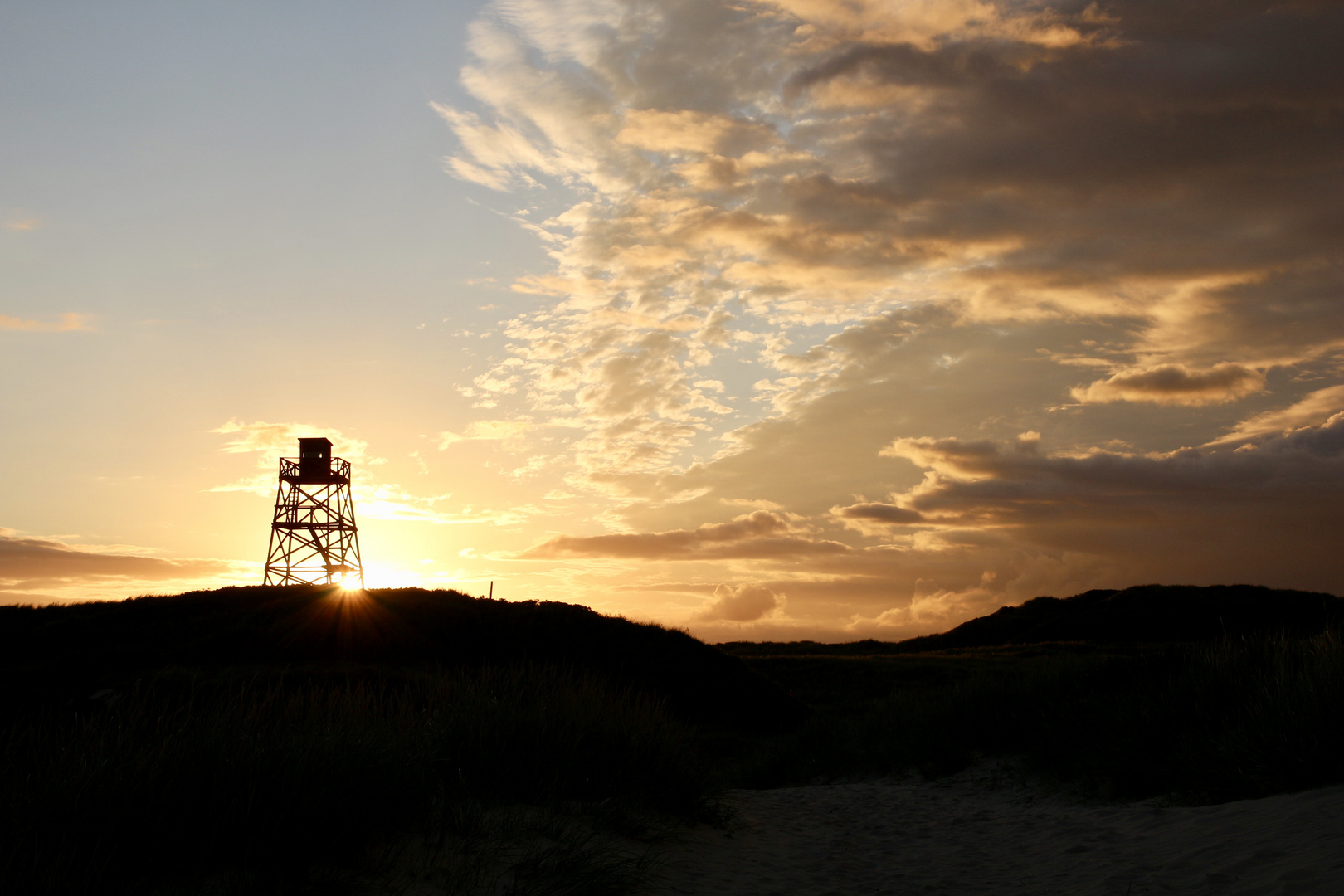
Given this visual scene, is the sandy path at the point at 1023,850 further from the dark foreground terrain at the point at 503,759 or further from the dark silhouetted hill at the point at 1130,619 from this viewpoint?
the dark silhouetted hill at the point at 1130,619

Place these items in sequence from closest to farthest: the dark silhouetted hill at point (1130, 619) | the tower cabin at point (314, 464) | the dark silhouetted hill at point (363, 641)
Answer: the dark silhouetted hill at point (363, 641) < the tower cabin at point (314, 464) < the dark silhouetted hill at point (1130, 619)

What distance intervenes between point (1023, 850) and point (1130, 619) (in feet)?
166

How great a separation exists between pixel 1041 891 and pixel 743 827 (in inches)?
137

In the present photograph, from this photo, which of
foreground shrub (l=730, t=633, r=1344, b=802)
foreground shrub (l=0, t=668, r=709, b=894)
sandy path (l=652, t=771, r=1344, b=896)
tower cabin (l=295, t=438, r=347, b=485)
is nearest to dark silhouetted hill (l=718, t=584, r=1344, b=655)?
tower cabin (l=295, t=438, r=347, b=485)

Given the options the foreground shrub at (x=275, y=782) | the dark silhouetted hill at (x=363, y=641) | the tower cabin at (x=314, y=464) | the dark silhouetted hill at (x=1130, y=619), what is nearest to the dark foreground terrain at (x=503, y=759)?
the foreground shrub at (x=275, y=782)

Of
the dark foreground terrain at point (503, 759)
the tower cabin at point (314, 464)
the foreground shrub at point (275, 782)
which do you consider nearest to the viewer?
the foreground shrub at point (275, 782)

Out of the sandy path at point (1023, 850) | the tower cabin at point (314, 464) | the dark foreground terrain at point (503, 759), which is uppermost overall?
the tower cabin at point (314, 464)

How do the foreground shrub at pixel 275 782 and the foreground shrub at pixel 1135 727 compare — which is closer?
the foreground shrub at pixel 275 782

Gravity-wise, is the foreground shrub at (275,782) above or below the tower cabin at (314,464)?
below

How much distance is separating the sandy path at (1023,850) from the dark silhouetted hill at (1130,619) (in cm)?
3526

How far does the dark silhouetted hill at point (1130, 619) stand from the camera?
4859cm

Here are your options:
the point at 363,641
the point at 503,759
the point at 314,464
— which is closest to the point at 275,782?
the point at 503,759

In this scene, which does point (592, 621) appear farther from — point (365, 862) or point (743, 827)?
point (365, 862)

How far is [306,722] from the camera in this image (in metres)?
6.77
